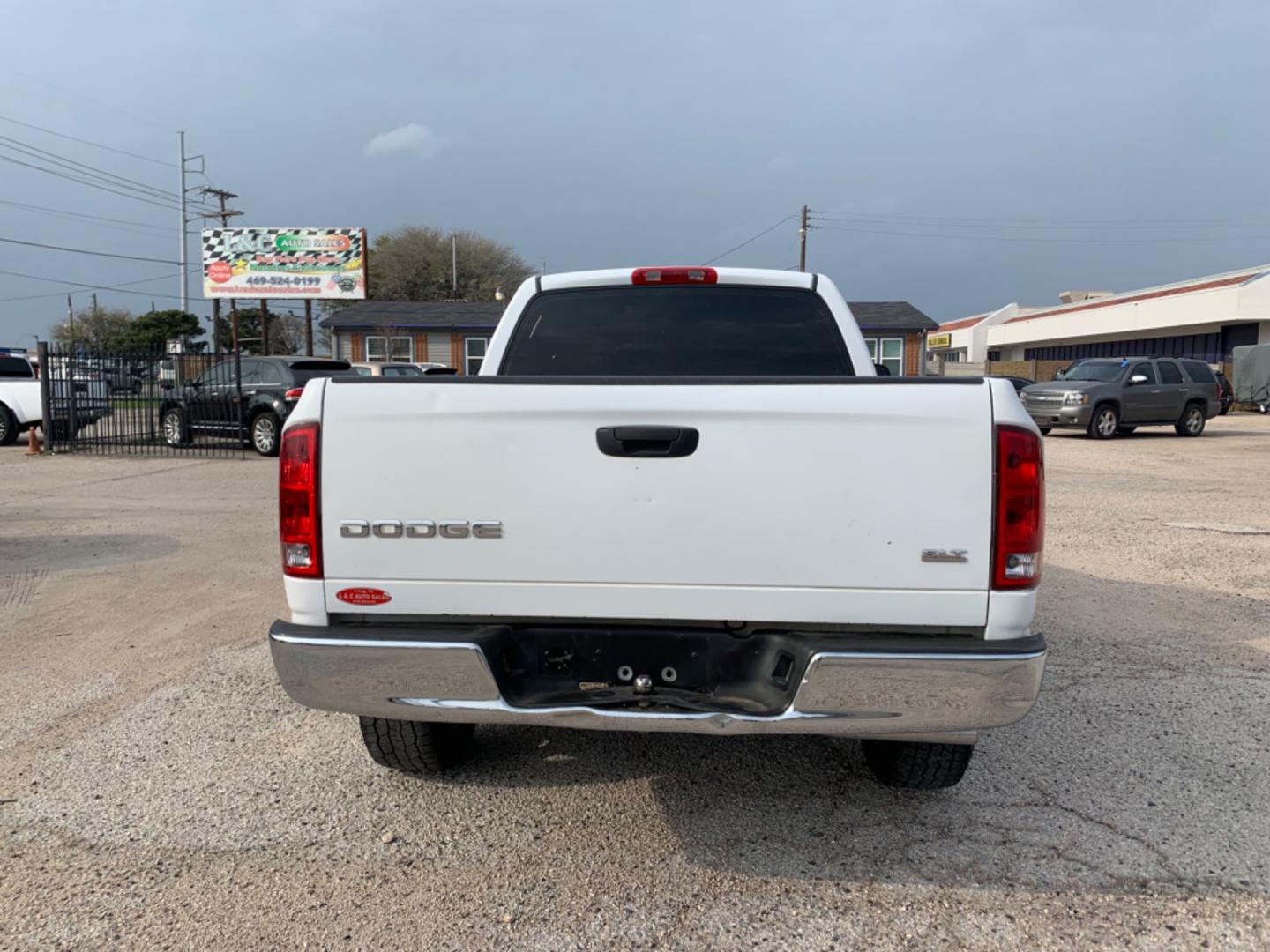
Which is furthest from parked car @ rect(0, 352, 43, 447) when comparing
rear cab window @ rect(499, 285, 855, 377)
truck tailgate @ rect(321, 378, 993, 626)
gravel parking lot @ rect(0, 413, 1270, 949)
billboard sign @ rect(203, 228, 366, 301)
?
truck tailgate @ rect(321, 378, 993, 626)

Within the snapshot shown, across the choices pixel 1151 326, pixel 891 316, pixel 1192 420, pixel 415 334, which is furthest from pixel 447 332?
pixel 1151 326

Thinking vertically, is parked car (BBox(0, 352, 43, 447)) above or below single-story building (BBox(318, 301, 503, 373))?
below

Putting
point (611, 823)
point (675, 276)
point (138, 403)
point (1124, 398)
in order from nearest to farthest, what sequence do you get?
point (611, 823) → point (675, 276) → point (138, 403) → point (1124, 398)

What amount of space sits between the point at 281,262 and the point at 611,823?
2954 cm

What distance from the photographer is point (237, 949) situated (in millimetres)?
2531

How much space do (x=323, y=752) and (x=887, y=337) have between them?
112ft

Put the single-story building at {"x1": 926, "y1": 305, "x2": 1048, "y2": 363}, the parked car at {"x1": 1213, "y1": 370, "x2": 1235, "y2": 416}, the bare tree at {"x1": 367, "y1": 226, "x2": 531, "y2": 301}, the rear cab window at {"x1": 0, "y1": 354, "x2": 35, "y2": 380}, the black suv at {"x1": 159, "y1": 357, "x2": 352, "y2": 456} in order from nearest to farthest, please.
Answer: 1. the black suv at {"x1": 159, "y1": 357, "x2": 352, "y2": 456}
2. the rear cab window at {"x1": 0, "y1": 354, "x2": 35, "y2": 380}
3. the parked car at {"x1": 1213, "y1": 370, "x2": 1235, "y2": 416}
4. the bare tree at {"x1": 367, "y1": 226, "x2": 531, "y2": 301}
5. the single-story building at {"x1": 926, "y1": 305, "x2": 1048, "y2": 363}

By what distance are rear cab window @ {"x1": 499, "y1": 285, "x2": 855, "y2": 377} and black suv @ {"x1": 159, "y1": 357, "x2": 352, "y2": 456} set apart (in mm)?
11685

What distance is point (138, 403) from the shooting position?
1734 cm

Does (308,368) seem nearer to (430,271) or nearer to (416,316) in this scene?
(416,316)

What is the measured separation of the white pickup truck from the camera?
2586 mm

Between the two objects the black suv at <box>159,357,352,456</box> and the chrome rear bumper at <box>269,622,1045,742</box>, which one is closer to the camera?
the chrome rear bumper at <box>269,622,1045,742</box>

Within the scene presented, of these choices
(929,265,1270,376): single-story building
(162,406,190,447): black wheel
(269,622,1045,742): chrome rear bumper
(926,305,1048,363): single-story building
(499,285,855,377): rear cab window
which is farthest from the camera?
(926,305,1048,363): single-story building

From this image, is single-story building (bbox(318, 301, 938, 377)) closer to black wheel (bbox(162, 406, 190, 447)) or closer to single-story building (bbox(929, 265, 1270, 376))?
single-story building (bbox(929, 265, 1270, 376))
